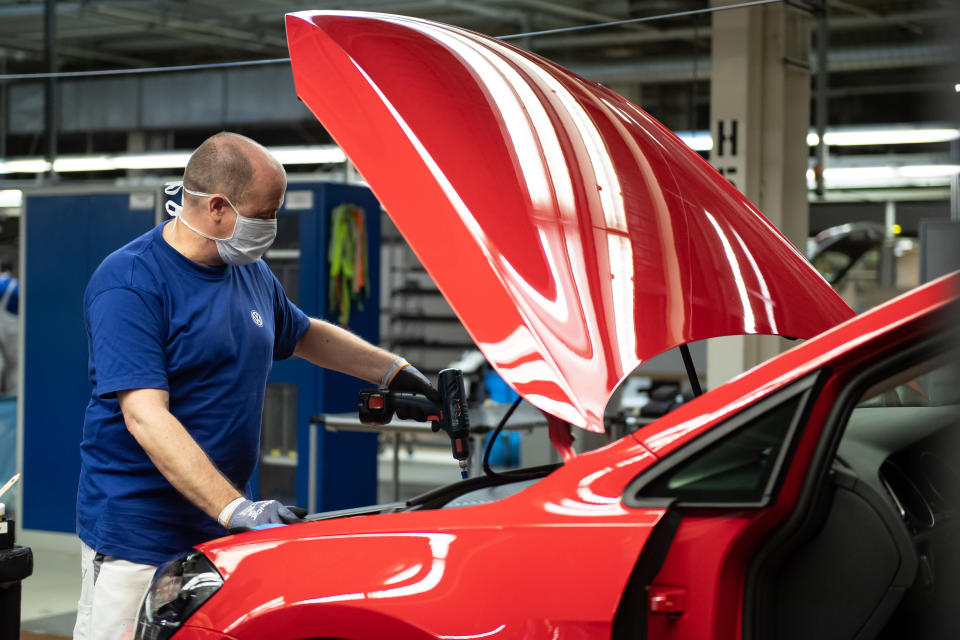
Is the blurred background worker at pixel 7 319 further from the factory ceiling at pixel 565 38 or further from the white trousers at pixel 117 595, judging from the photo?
the white trousers at pixel 117 595

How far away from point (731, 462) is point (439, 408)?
1013 millimetres

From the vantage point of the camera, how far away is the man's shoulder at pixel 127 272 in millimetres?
2320

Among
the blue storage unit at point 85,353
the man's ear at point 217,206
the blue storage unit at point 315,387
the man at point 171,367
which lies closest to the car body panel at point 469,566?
the man at point 171,367

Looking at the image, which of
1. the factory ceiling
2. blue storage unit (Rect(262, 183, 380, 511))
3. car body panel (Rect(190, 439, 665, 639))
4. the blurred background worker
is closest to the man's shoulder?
car body panel (Rect(190, 439, 665, 639))

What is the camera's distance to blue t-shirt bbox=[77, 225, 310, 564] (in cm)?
229

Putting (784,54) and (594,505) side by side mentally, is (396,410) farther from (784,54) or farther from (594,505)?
(784,54)

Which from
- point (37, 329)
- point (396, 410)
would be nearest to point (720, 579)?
point (396, 410)

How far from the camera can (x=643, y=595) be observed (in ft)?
5.55

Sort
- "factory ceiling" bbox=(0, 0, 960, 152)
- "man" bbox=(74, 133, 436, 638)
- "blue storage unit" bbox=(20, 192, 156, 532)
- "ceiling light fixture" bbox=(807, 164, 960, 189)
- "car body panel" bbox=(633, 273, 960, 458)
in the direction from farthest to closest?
"ceiling light fixture" bbox=(807, 164, 960, 189) → "factory ceiling" bbox=(0, 0, 960, 152) → "blue storage unit" bbox=(20, 192, 156, 532) → "man" bbox=(74, 133, 436, 638) → "car body panel" bbox=(633, 273, 960, 458)


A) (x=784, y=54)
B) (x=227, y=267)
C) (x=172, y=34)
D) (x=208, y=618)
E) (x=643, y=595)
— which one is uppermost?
(x=172, y=34)

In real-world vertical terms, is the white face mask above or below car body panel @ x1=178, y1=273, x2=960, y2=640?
above

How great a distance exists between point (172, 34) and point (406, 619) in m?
13.4

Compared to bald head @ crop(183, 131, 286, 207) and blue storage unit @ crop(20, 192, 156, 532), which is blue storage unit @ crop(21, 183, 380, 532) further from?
bald head @ crop(183, 131, 286, 207)

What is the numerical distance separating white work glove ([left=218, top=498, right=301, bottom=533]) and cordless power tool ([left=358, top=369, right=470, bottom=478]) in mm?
420
